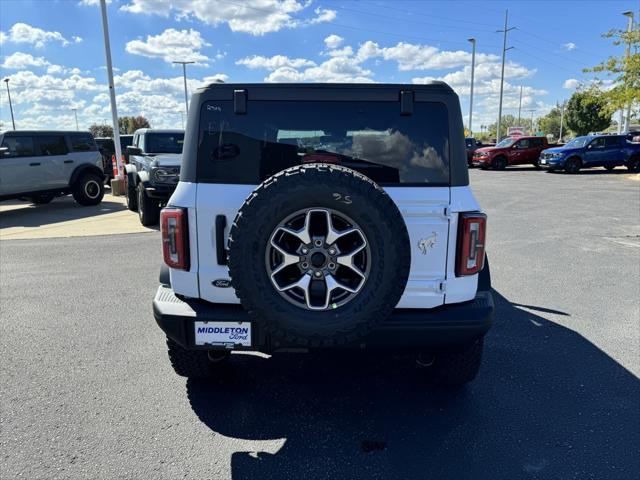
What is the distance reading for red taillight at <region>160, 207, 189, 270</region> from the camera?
2596 mm

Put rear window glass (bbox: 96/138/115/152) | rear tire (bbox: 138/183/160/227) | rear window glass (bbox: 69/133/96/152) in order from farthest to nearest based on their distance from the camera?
rear window glass (bbox: 96/138/115/152), rear window glass (bbox: 69/133/96/152), rear tire (bbox: 138/183/160/227)

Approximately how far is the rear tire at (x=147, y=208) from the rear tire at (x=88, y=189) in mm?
3762

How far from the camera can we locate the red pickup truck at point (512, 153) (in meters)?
24.7

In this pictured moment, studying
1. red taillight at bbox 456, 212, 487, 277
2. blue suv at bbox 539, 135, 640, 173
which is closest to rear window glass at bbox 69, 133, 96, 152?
red taillight at bbox 456, 212, 487, 277

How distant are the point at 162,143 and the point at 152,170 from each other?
2.03 metres

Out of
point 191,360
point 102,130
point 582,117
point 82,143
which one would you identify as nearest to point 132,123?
point 102,130

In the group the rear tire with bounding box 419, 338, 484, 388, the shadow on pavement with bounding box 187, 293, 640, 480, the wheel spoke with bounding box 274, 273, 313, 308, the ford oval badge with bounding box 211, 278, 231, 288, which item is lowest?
the shadow on pavement with bounding box 187, 293, 640, 480

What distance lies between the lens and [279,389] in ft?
10.6

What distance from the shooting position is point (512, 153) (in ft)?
81.5

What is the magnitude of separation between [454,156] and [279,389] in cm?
189

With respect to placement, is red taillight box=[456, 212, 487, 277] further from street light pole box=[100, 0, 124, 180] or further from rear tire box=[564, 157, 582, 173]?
rear tire box=[564, 157, 582, 173]

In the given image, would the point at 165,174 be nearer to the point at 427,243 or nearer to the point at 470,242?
the point at 427,243

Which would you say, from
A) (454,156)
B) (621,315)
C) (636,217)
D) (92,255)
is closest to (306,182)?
(454,156)

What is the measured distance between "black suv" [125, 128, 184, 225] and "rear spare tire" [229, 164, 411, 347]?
23.0 ft
